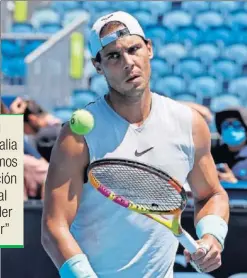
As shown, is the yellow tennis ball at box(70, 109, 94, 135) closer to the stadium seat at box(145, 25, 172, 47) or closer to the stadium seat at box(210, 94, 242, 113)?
the stadium seat at box(210, 94, 242, 113)

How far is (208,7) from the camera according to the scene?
13.2 metres

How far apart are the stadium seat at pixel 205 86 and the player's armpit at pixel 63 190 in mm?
8777

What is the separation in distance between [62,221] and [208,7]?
10929 mm

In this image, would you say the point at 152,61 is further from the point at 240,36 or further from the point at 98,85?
the point at 240,36

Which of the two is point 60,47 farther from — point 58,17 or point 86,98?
point 58,17

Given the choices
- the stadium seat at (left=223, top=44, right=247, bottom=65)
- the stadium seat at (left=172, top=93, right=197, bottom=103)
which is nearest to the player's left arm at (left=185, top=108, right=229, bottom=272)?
the stadium seat at (left=172, top=93, right=197, bottom=103)

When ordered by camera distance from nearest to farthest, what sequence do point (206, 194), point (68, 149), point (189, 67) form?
point (68, 149) < point (206, 194) < point (189, 67)

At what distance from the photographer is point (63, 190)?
2.59 meters

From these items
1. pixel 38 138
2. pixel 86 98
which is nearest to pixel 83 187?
pixel 38 138

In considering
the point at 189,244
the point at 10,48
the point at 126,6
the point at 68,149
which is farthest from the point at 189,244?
the point at 126,6

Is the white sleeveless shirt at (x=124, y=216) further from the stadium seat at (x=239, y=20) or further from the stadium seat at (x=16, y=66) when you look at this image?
the stadium seat at (x=239, y=20)

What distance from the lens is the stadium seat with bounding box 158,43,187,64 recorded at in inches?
477

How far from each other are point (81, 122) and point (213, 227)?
1.90 feet

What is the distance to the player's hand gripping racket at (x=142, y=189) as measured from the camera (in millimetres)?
2570
